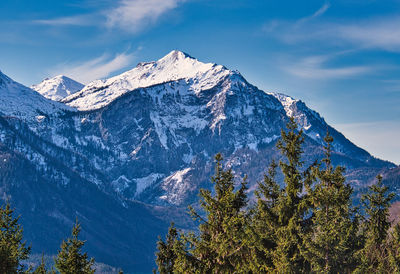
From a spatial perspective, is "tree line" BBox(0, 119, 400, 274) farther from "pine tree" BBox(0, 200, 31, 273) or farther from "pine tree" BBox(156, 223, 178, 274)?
"pine tree" BBox(156, 223, 178, 274)

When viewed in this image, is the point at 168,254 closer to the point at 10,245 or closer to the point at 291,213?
the point at 291,213

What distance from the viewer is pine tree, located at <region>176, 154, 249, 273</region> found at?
35.6 meters

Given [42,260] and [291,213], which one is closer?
[291,213]

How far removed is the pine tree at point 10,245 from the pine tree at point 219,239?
490 inches

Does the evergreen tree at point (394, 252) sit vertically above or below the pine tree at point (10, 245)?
below

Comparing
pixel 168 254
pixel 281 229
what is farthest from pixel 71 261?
pixel 281 229

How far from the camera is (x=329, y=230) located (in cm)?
3869

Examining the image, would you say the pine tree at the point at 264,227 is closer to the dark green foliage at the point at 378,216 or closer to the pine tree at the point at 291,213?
the pine tree at the point at 291,213

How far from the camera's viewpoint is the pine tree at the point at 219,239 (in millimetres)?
35625

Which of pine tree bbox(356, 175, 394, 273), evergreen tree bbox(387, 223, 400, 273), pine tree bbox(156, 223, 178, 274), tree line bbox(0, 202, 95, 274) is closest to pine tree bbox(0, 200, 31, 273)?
tree line bbox(0, 202, 95, 274)

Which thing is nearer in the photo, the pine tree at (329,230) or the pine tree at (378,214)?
the pine tree at (329,230)

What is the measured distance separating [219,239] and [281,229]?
495cm

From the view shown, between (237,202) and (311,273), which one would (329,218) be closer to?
(311,273)

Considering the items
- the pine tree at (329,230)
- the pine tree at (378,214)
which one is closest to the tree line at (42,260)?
the pine tree at (329,230)
